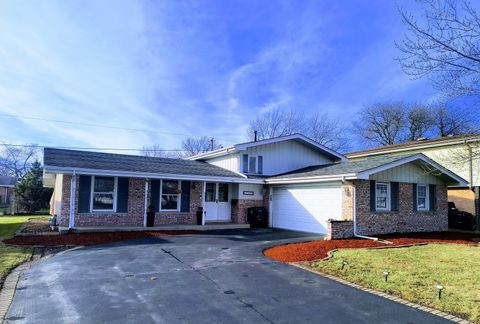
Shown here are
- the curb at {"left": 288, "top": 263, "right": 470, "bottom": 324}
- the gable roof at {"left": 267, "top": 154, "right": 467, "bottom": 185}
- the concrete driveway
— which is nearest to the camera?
the concrete driveway

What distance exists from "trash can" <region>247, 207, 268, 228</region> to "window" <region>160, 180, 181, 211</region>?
12.4 ft

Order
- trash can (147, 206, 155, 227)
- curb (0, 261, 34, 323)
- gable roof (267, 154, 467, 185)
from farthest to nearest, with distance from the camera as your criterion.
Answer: trash can (147, 206, 155, 227) → gable roof (267, 154, 467, 185) → curb (0, 261, 34, 323)

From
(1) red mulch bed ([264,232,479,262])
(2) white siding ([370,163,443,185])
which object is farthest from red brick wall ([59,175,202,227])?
(2) white siding ([370,163,443,185])

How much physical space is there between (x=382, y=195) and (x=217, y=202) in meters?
8.22

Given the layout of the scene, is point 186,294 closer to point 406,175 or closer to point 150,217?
point 150,217

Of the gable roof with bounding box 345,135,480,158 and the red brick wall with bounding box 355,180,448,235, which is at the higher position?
the gable roof with bounding box 345,135,480,158

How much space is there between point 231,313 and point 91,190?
11.4m

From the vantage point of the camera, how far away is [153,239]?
12719 millimetres

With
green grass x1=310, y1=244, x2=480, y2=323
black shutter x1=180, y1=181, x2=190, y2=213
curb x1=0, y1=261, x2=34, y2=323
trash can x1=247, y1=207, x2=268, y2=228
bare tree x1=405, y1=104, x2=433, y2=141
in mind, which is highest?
bare tree x1=405, y1=104, x2=433, y2=141

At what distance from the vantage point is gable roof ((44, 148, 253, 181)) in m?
13.9

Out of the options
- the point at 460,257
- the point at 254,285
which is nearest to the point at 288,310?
the point at 254,285

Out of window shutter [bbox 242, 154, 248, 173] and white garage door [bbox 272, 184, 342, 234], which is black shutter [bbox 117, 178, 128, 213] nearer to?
window shutter [bbox 242, 154, 248, 173]

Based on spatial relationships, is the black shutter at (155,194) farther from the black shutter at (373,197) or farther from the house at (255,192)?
the black shutter at (373,197)

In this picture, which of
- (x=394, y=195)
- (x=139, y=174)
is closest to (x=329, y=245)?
(x=394, y=195)
